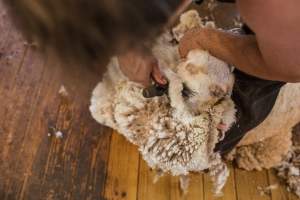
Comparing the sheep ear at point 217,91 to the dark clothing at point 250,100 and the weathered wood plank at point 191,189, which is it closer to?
the dark clothing at point 250,100

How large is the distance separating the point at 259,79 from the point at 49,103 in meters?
0.65

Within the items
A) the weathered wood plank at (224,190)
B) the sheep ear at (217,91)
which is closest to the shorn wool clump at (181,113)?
the sheep ear at (217,91)

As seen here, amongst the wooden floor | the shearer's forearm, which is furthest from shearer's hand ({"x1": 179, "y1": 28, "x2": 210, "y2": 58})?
the wooden floor

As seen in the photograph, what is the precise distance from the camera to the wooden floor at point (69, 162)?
3.43ft

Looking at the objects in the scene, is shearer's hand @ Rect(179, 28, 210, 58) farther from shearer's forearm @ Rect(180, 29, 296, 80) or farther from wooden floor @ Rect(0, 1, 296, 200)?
wooden floor @ Rect(0, 1, 296, 200)

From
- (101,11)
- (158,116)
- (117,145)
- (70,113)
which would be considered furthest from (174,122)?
(101,11)

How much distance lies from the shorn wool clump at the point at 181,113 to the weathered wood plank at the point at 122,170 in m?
0.16

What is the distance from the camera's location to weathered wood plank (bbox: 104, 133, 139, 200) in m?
1.05

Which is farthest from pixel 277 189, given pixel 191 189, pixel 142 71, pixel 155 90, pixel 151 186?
pixel 142 71

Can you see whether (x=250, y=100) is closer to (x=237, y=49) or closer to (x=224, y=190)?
(x=237, y=49)

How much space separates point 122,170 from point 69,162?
14 centimetres

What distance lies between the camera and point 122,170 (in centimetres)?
108

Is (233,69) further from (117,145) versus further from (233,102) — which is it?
(117,145)

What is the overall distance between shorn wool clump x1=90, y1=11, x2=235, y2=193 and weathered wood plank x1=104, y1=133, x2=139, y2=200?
16 centimetres
